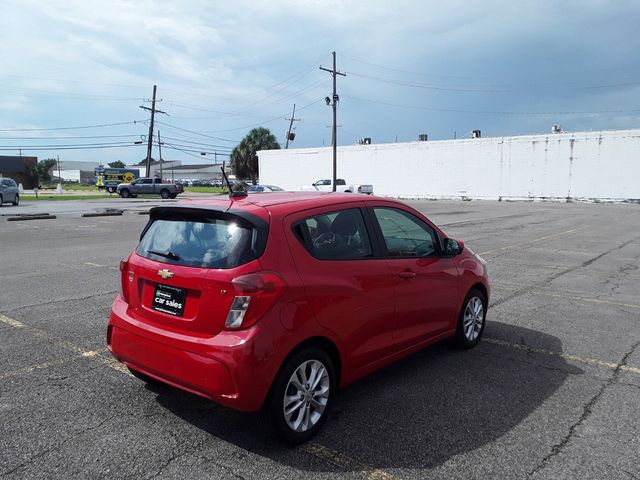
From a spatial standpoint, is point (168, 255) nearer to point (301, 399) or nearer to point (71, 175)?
point (301, 399)

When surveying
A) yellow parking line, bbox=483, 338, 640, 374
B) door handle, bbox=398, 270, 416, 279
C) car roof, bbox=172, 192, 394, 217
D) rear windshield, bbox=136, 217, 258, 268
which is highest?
car roof, bbox=172, 192, 394, 217

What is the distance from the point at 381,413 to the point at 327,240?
1.34 meters

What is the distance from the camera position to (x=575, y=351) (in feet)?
16.8

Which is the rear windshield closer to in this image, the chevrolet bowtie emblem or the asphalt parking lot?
the chevrolet bowtie emblem

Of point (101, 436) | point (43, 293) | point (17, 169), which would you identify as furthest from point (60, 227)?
point (17, 169)

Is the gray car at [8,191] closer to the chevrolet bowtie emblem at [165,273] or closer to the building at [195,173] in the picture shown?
the chevrolet bowtie emblem at [165,273]

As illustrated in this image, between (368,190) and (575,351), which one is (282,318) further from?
(368,190)

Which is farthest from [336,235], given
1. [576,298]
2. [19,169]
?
[19,169]

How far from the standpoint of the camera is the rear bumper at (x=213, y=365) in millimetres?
2928

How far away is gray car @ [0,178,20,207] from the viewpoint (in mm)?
31047

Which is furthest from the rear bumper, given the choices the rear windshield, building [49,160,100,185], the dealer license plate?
building [49,160,100,185]

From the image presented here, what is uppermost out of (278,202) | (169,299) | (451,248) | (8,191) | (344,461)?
(278,202)

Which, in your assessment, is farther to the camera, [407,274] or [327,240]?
[407,274]

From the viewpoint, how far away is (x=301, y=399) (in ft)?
10.6
